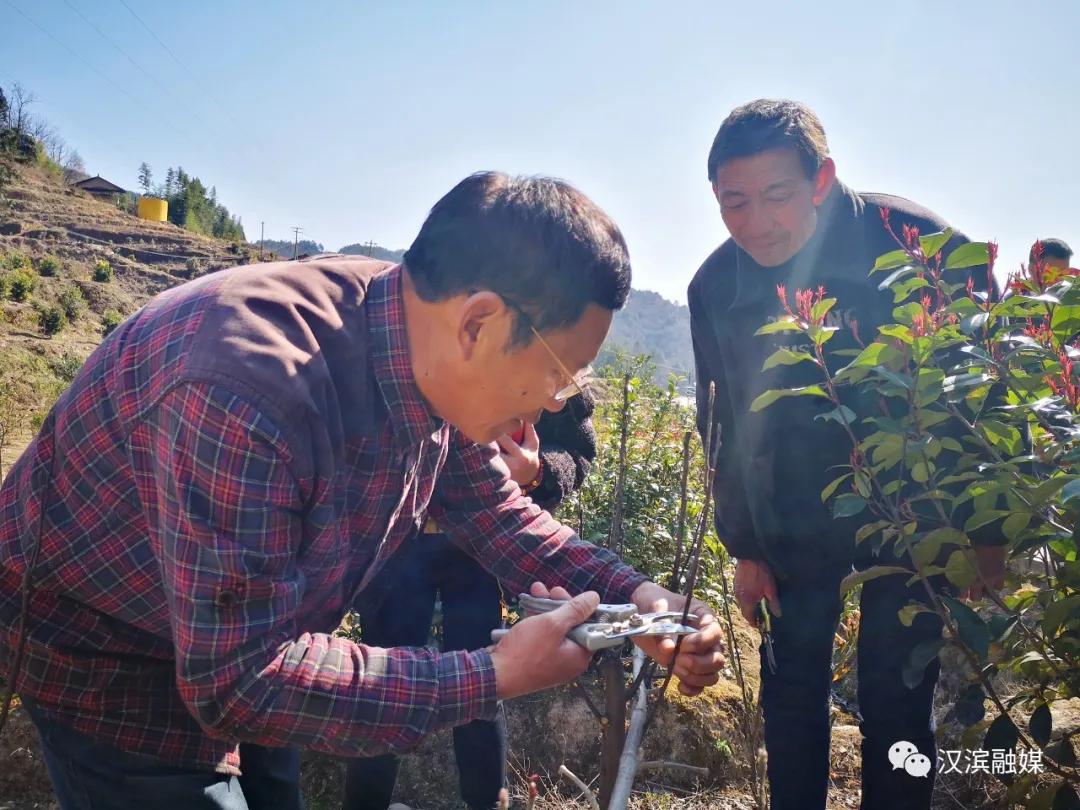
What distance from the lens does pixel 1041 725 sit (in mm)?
1572

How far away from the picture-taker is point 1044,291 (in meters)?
1.53

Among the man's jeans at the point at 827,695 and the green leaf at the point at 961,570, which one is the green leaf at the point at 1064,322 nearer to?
the green leaf at the point at 961,570

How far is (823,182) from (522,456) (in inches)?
51.8

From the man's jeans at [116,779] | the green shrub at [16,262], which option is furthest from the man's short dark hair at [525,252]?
the green shrub at [16,262]

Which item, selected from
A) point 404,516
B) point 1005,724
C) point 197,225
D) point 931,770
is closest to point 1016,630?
point 1005,724

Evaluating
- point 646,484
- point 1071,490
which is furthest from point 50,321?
point 1071,490

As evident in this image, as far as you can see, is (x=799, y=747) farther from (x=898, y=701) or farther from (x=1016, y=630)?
(x=1016, y=630)

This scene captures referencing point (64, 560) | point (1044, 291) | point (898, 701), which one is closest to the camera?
point (64, 560)

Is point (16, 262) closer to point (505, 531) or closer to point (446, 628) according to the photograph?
point (446, 628)

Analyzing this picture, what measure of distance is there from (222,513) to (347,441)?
13.6 inches

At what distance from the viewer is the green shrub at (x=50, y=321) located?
22109mm

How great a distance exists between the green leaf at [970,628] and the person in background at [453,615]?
1.36m

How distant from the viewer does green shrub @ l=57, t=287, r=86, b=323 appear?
25.3 m

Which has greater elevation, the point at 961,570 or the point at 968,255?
the point at 968,255
